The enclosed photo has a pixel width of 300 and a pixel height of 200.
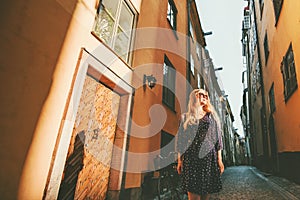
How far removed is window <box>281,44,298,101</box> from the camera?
5.86m

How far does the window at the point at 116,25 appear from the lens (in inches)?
147

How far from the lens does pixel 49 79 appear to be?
8.16 feet

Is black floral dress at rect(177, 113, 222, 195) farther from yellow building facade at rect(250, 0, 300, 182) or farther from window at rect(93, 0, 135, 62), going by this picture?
yellow building facade at rect(250, 0, 300, 182)

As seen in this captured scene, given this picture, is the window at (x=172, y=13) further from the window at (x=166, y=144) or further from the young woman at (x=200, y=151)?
the young woman at (x=200, y=151)

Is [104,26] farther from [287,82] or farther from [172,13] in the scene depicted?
[287,82]

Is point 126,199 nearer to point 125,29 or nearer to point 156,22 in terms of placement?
point 125,29

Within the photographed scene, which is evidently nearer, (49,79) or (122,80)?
(49,79)

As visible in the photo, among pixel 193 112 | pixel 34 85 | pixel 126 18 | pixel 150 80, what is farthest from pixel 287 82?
pixel 34 85

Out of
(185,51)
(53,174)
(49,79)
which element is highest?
(185,51)

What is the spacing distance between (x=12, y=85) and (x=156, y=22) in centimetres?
502

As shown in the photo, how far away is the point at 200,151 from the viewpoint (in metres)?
2.31

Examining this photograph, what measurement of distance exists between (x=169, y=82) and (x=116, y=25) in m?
3.76

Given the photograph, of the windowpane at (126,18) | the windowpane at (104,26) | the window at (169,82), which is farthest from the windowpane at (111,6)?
the window at (169,82)

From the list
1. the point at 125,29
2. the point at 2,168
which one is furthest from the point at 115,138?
the point at 125,29
